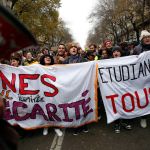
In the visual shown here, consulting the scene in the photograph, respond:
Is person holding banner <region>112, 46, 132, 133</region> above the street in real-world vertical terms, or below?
above

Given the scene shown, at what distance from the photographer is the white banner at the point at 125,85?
20.3ft

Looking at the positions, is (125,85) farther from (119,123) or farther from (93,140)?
(93,140)

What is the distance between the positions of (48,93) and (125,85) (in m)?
1.46

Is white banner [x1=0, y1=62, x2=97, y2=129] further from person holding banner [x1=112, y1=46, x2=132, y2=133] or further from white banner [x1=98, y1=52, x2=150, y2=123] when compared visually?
person holding banner [x1=112, y1=46, x2=132, y2=133]

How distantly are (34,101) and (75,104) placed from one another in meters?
0.78

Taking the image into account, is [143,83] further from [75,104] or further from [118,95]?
[75,104]

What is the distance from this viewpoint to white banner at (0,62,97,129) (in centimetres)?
613

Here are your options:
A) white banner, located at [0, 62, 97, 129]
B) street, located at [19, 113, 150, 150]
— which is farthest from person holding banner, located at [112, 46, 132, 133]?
white banner, located at [0, 62, 97, 129]

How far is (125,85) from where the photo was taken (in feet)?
20.3

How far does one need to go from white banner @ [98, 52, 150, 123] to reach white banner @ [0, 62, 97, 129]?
9.7 inches

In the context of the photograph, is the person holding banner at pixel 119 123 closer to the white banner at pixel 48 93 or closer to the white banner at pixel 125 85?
the white banner at pixel 125 85

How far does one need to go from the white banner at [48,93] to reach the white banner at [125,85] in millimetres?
246

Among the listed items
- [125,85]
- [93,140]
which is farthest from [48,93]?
[125,85]

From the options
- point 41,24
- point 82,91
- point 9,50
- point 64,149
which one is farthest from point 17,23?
point 41,24
